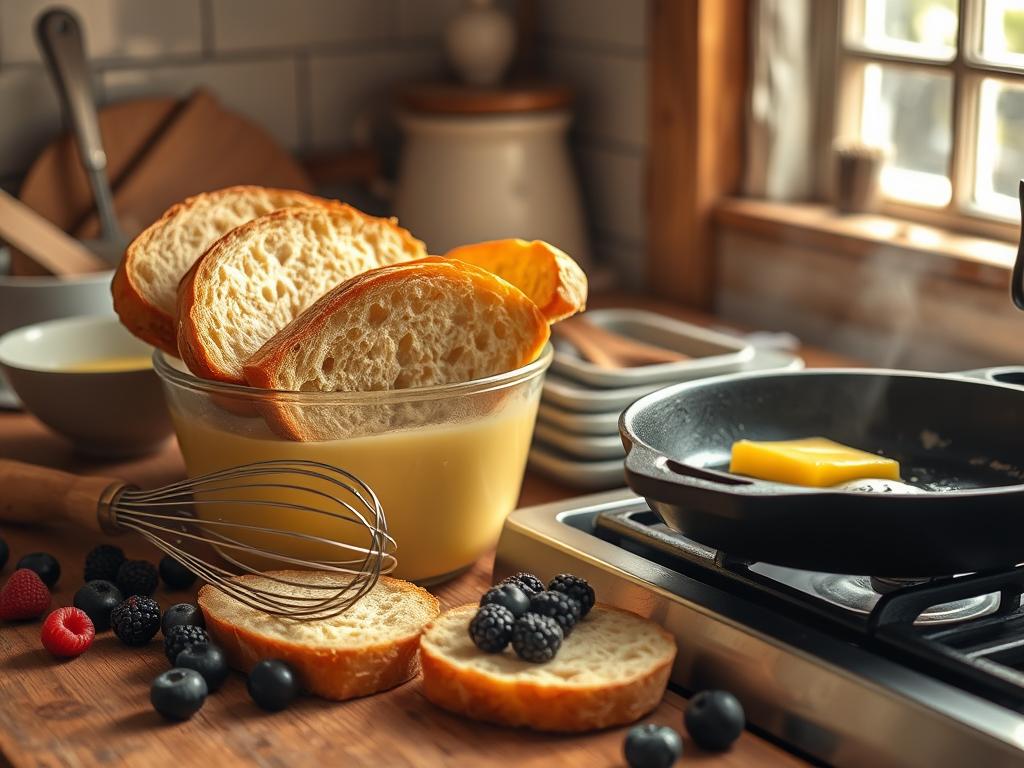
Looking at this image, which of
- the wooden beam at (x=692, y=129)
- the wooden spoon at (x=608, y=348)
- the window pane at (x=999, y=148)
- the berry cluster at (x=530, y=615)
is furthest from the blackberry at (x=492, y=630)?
the wooden beam at (x=692, y=129)

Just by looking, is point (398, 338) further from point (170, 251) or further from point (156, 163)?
point (156, 163)

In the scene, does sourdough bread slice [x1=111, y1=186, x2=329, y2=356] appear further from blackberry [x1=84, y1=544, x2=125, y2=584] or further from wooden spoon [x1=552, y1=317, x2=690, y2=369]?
wooden spoon [x1=552, y1=317, x2=690, y2=369]

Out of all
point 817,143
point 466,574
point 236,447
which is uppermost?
point 817,143

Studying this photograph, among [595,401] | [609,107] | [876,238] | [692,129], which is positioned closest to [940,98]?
[876,238]

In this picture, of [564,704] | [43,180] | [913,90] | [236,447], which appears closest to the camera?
[564,704]

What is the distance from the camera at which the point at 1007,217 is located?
4.22ft

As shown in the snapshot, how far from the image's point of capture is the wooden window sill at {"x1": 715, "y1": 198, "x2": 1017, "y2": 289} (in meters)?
1.24

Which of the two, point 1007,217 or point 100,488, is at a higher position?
point 1007,217

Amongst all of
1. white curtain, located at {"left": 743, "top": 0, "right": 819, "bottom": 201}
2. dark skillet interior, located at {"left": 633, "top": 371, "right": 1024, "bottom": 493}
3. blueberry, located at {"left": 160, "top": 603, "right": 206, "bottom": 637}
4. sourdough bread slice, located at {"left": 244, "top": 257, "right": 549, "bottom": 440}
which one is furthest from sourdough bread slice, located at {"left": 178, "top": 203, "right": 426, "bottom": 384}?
white curtain, located at {"left": 743, "top": 0, "right": 819, "bottom": 201}

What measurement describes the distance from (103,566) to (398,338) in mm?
255

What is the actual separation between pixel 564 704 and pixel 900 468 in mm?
328

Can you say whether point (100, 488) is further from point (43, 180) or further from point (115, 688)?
point (43, 180)

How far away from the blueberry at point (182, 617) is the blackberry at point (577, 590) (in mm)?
210

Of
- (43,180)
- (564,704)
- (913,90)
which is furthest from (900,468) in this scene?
Answer: (43,180)
